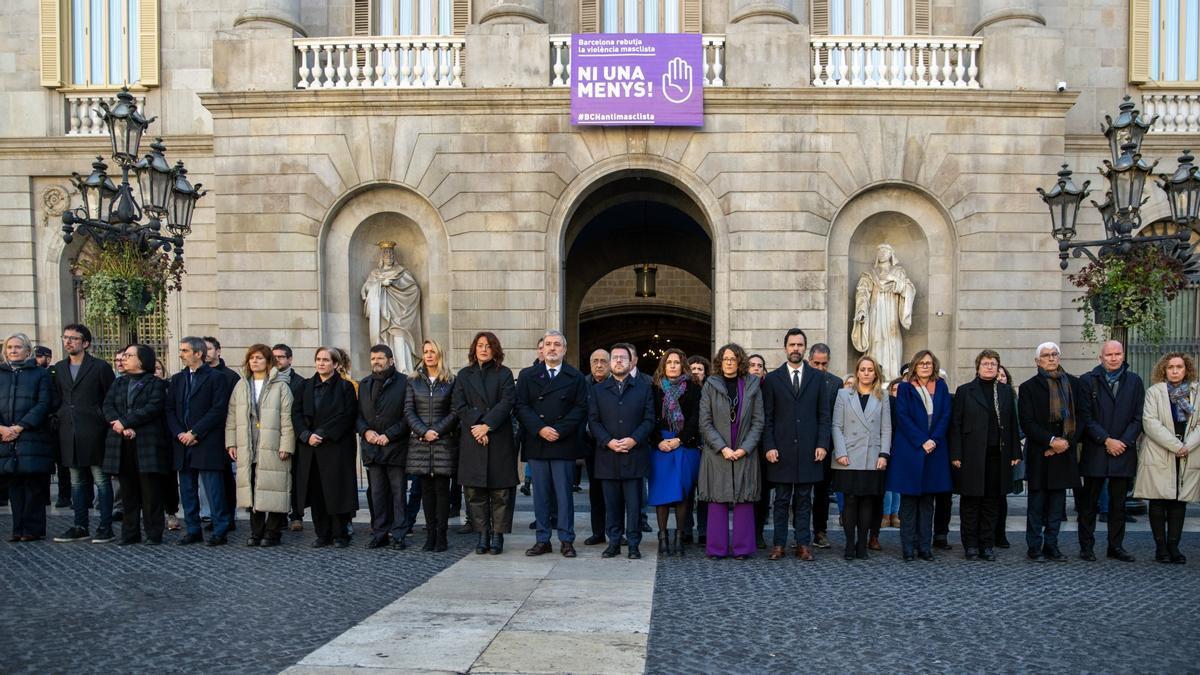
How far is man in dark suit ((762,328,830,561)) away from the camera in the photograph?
8680mm

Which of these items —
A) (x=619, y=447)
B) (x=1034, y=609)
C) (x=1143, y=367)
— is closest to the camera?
(x=1034, y=609)

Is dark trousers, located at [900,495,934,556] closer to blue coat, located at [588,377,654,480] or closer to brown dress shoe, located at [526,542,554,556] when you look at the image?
blue coat, located at [588,377,654,480]

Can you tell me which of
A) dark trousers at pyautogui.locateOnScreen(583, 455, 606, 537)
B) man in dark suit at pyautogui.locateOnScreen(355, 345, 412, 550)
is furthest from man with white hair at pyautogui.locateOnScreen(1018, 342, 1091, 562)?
man in dark suit at pyautogui.locateOnScreen(355, 345, 412, 550)

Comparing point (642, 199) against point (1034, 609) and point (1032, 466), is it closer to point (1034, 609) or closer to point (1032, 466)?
point (1032, 466)

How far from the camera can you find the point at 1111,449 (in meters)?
8.80

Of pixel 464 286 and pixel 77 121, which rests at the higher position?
pixel 77 121

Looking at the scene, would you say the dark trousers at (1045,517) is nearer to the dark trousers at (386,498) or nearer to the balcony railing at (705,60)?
the dark trousers at (386,498)

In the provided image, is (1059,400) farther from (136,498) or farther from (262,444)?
(136,498)

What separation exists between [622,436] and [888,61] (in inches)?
426

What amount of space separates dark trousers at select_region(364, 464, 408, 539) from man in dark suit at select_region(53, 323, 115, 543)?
3054 millimetres

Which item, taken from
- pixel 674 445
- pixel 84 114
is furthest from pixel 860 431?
pixel 84 114

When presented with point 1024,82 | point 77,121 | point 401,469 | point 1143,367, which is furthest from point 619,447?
point 77,121

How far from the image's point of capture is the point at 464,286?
16.0 m

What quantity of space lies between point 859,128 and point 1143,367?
7865 mm
